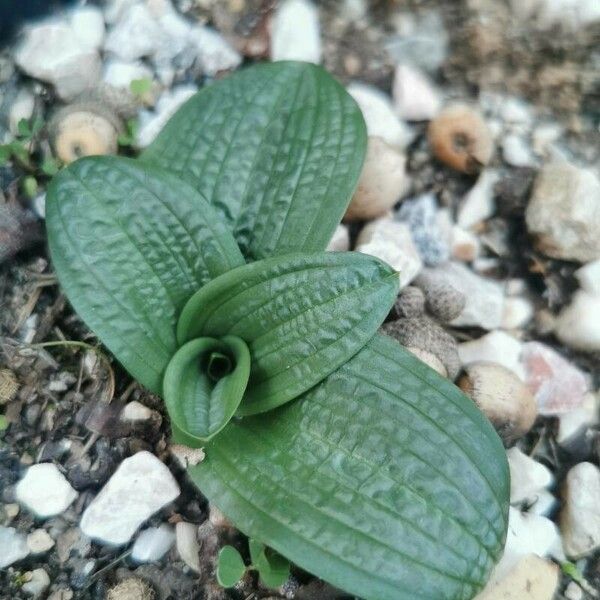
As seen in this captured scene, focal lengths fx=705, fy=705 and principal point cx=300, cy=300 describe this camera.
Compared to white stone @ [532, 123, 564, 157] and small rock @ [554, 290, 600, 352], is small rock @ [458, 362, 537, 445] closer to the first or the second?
small rock @ [554, 290, 600, 352]

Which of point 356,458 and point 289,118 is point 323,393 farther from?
point 289,118

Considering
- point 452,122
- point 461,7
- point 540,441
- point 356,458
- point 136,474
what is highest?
point 461,7

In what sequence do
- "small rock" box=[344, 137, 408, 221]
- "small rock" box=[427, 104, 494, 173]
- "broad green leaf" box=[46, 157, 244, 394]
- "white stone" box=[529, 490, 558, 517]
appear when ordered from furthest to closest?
1. "small rock" box=[427, 104, 494, 173]
2. "small rock" box=[344, 137, 408, 221]
3. "white stone" box=[529, 490, 558, 517]
4. "broad green leaf" box=[46, 157, 244, 394]

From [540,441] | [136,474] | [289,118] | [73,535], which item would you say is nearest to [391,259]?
[289,118]

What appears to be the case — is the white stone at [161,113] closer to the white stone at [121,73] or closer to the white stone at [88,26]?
the white stone at [121,73]

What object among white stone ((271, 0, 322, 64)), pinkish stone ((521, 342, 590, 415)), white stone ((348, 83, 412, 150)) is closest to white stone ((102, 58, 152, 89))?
white stone ((271, 0, 322, 64))

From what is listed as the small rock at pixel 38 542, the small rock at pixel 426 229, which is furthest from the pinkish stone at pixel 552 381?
the small rock at pixel 38 542
